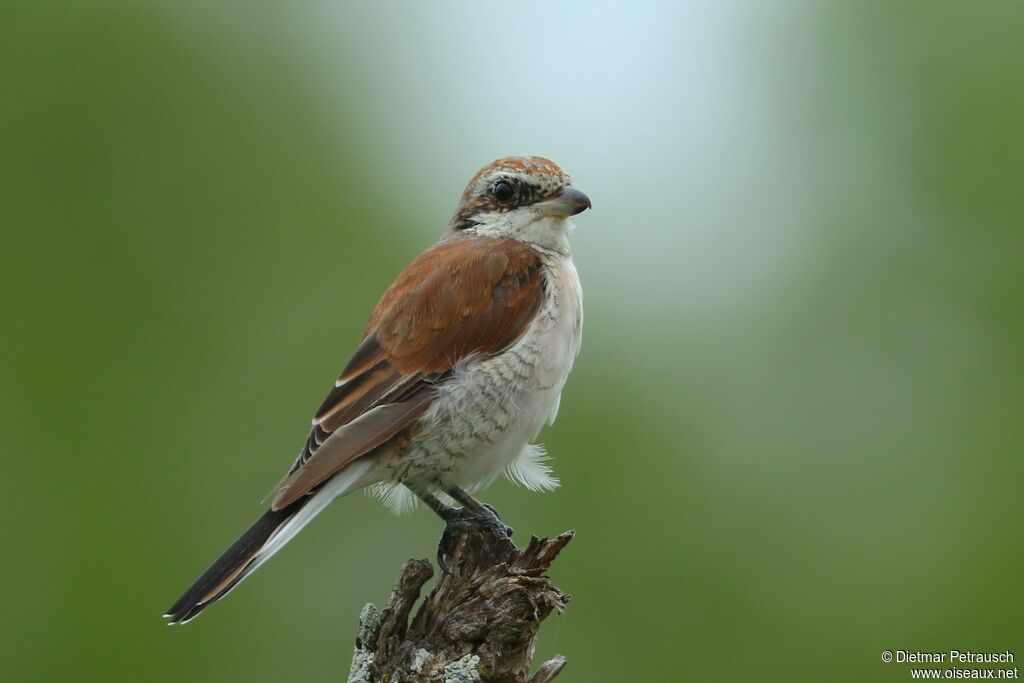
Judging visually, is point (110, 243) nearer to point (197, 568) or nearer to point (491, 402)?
point (197, 568)

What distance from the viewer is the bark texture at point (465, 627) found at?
11.4 ft

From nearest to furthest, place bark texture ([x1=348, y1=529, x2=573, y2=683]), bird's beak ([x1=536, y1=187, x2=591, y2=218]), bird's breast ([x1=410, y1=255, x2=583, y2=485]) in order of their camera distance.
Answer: bark texture ([x1=348, y1=529, x2=573, y2=683]) → bird's breast ([x1=410, y1=255, x2=583, y2=485]) → bird's beak ([x1=536, y1=187, x2=591, y2=218])

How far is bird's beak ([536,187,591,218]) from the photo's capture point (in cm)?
480

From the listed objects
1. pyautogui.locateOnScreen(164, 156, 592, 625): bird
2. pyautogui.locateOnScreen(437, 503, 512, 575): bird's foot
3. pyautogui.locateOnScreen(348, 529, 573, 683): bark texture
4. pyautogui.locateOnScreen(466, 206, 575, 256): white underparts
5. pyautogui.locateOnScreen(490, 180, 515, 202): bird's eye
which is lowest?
pyautogui.locateOnScreen(348, 529, 573, 683): bark texture

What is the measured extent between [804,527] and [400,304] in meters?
3.48

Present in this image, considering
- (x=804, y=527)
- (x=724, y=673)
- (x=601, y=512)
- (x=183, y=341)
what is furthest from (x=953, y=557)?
(x=183, y=341)

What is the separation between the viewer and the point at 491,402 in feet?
13.9

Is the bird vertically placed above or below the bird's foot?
above

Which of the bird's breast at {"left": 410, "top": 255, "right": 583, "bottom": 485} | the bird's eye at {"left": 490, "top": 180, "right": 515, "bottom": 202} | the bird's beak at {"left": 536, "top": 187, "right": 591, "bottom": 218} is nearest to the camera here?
the bird's breast at {"left": 410, "top": 255, "right": 583, "bottom": 485}

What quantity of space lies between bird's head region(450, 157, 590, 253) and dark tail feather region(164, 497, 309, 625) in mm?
1696

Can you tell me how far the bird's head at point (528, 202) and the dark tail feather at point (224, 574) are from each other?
170 cm

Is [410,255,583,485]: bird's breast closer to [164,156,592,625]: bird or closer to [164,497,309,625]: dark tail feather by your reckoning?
[164,156,592,625]: bird

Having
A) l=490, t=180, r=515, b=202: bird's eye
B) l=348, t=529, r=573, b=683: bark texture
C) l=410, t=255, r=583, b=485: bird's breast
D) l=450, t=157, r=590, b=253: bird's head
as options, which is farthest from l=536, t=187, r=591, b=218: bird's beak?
l=348, t=529, r=573, b=683: bark texture

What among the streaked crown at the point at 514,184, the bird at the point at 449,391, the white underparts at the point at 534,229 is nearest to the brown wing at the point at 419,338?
the bird at the point at 449,391
